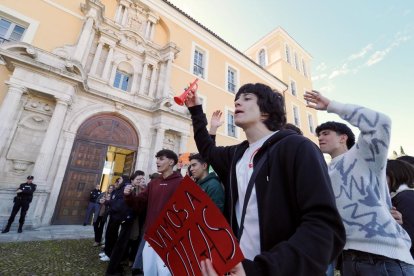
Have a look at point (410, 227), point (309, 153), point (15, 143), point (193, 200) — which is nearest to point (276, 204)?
point (309, 153)

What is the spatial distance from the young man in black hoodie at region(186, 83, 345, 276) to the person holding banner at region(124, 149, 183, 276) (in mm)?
2219

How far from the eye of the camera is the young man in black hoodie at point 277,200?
834 millimetres

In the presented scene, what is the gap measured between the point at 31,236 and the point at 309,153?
8.78 meters

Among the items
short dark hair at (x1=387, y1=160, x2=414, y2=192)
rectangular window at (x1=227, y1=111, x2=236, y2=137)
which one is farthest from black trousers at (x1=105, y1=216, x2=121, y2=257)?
rectangular window at (x1=227, y1=111, x2=236, y2=137)

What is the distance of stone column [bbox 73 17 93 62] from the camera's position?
1007cm

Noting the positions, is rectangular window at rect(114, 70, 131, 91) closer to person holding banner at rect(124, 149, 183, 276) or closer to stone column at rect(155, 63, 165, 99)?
stone column at rect(155, 63, 165, 99)

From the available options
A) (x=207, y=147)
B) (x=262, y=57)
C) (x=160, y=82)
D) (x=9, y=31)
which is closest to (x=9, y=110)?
(x=9, y=31)

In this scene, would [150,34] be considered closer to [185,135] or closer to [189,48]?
[189,48]

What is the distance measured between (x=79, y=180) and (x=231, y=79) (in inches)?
563

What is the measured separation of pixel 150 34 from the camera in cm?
1419

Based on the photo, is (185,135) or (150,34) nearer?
(185,135)

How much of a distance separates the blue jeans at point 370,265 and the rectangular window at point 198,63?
15537 mm

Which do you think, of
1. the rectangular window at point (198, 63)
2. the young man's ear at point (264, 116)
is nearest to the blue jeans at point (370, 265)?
the young man's ear at point (264, 116)

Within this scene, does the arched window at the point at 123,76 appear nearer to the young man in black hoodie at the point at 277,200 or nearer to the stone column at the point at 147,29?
the stone column at the point at 147,29
